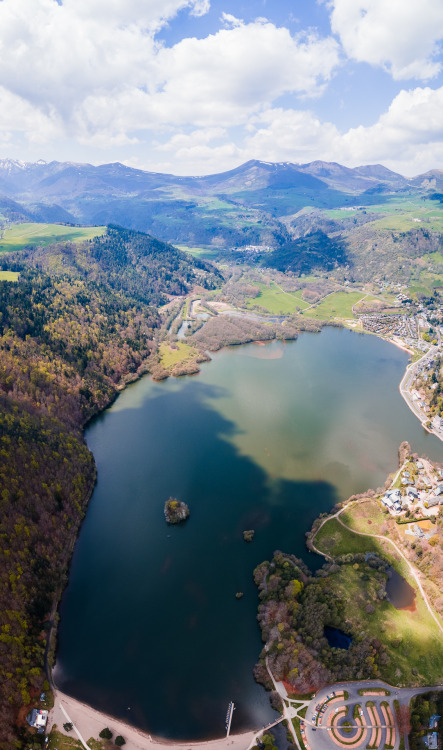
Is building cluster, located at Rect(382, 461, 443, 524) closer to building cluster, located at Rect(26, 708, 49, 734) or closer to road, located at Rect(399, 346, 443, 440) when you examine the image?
road, located at Rect(399, 346, 443, 440)

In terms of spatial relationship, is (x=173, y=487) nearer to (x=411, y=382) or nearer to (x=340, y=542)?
(x=340, y=542)

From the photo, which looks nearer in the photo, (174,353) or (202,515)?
(202,515)

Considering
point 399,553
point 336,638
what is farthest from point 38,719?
point 399,553

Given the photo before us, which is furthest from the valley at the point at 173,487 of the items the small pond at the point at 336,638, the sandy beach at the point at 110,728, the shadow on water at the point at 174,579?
the small pond at the point at 336,638

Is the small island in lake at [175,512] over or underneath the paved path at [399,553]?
over

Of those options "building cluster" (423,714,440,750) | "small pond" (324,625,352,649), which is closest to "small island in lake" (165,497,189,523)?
"small pond" (324,625,352,649)

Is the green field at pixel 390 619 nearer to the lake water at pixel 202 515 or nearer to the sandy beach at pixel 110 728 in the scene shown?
the lake water at pixel 202 515

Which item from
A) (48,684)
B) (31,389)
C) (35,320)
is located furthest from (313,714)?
(35,320)
